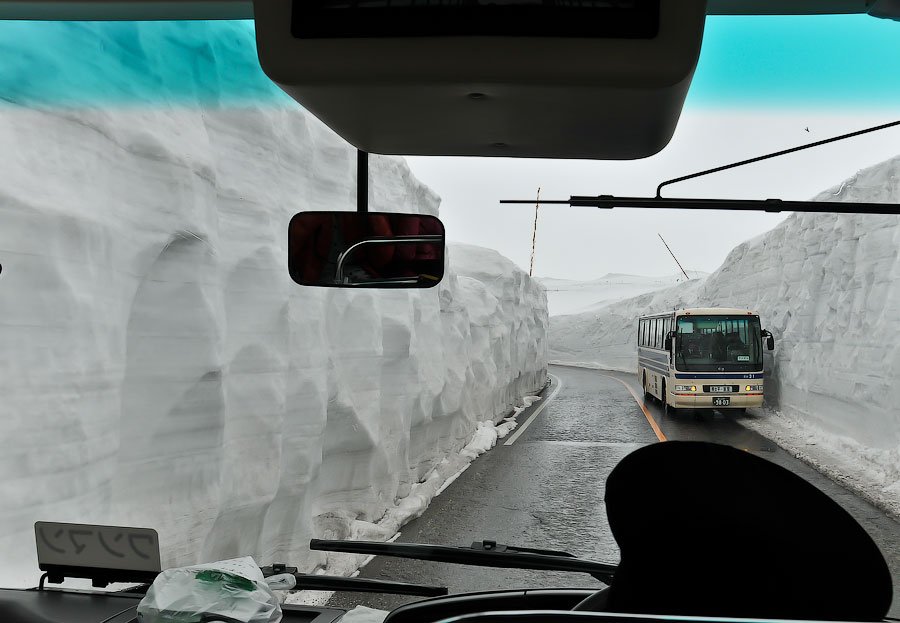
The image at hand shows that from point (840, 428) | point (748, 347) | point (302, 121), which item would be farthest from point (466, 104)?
point (840, 428)

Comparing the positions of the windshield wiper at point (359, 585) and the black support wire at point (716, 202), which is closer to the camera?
the windshield wiper at point (359, 585)

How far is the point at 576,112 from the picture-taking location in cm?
122

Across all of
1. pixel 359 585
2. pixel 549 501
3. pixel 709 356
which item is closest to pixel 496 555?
pixel 359 585

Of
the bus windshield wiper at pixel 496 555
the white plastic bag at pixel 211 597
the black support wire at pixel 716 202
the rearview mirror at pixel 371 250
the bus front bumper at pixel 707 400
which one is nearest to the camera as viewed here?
the white plastic bag at pixel 211 597

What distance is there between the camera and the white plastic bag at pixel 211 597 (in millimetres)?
1700

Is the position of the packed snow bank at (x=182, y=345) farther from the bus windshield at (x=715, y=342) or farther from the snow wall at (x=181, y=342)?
the bus windshield at (x=715, y=342)

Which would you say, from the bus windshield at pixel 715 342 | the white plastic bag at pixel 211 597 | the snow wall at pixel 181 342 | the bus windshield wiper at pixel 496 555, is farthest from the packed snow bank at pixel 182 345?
the bus windshield at pixel 715 342

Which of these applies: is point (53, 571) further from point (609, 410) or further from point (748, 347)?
point (609, 410)

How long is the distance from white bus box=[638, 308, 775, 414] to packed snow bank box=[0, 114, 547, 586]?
798 centimetres

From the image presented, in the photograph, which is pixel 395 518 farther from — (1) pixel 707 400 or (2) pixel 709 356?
(1) pixel 707 400

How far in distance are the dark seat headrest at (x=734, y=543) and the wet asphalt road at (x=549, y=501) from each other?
27.4 inches

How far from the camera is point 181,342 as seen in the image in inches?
213

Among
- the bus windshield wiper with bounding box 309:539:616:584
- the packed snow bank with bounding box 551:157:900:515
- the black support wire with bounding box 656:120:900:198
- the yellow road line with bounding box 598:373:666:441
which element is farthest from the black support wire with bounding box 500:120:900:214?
the yellow road line with bounding box 598:373:666:441

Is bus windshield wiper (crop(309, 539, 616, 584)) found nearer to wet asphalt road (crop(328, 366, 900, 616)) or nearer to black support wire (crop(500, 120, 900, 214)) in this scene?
wet asphalt road (crop(328, 366, 900, 616))
